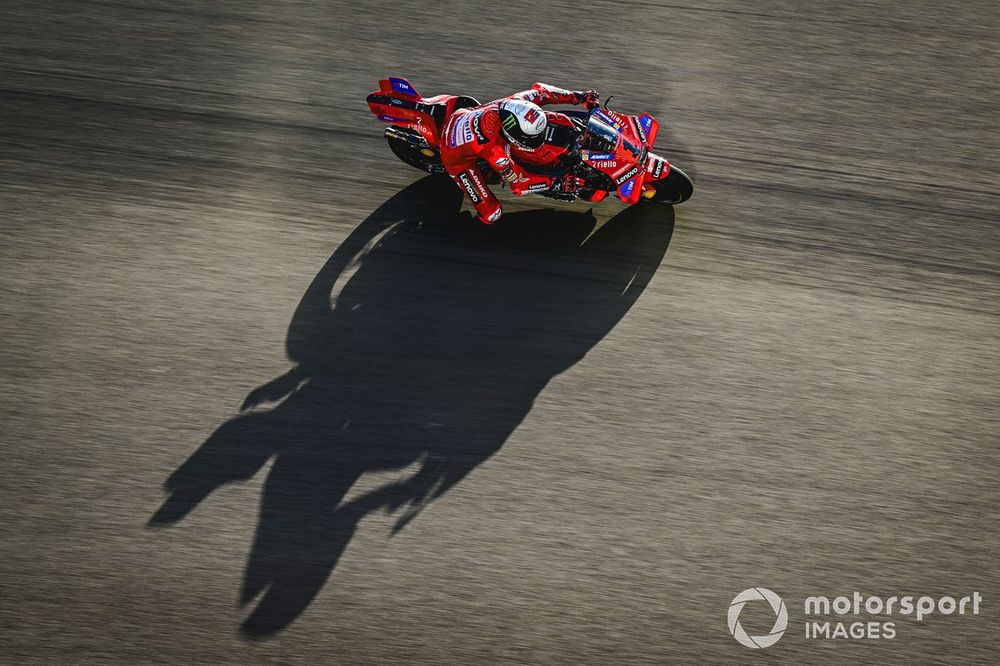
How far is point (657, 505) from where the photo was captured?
6633 millimetres

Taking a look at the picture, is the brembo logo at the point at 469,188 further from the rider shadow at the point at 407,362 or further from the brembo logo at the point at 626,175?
the brembo logo at the point at 626,175

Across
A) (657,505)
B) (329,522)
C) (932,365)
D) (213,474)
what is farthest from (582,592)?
(932,365)

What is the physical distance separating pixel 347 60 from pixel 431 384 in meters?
4.33

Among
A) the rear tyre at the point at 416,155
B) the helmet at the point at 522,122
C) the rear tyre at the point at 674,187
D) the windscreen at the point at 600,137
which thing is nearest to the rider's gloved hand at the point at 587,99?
the windscreen at the point at 600,137

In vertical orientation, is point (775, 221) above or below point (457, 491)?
above

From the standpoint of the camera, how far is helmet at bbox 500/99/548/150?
6.55 metres

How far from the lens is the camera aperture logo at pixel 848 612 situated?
630 centimetres

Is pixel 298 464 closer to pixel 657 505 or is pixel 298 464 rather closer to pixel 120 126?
pixel 657 505

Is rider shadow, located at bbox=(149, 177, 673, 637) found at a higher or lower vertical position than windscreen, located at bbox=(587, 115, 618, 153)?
lower

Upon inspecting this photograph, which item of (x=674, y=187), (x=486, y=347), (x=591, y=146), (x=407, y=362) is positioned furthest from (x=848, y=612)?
(x=591, y=146)

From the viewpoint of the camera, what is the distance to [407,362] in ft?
23.6

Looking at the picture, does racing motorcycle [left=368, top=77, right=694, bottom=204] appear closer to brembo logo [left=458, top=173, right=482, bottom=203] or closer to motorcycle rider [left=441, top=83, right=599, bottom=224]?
motorcycle rider [left=441, top=83, right=599, bottom=224]

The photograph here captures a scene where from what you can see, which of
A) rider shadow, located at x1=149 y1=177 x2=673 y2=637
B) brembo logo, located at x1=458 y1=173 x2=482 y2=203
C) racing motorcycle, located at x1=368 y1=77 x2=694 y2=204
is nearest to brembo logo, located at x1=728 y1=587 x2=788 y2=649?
rider shadow, located at x1=149 y1=177 x2=673 y2=637

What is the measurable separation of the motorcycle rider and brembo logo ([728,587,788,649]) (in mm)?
4173
